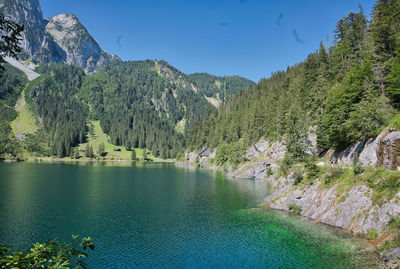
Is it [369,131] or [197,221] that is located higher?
[369,131]

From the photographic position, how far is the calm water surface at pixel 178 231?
26.1m

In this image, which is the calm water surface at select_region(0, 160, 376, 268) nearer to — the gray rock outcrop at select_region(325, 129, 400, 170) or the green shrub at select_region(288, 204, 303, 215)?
the green shrub at select_region(288, 204, 303, 215)

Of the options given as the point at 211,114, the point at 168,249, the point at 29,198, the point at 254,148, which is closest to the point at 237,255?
the point at 168,249

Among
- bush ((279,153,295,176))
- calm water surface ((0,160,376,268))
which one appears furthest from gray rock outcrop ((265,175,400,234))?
bush ((279,153,295,176))

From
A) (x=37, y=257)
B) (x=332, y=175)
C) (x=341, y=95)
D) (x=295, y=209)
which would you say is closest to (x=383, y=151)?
(x=332, y=175)

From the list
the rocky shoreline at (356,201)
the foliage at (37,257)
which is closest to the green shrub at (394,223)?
the rocky shoreline at (356,201)

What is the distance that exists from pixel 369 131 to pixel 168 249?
130 feet

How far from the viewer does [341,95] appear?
2237 inches

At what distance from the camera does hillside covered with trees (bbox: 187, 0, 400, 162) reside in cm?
4656

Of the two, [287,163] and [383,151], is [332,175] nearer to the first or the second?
[383,151]

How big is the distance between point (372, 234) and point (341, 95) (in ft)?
121

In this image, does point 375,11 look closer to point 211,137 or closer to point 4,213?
point 4,213

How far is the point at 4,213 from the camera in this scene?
137 feet

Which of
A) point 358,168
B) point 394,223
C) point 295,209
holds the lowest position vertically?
point 295,209
